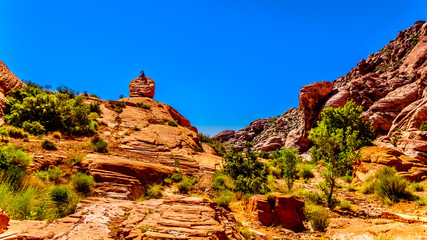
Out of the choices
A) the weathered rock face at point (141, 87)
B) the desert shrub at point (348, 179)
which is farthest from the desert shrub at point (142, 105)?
the desert shrub at point (348, 179)

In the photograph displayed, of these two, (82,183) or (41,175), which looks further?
(82,183)

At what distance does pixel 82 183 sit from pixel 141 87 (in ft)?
94.5

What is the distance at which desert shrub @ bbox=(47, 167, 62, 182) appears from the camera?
27.8 ft

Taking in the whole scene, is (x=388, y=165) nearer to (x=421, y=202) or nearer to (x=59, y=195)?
(x=421, y=202)

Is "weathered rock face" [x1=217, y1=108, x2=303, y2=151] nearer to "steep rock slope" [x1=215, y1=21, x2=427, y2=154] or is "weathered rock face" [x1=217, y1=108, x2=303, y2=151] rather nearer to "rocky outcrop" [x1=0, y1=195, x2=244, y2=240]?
"steep rock slope" [x1=215, y1=21, x2=427, y2=154]

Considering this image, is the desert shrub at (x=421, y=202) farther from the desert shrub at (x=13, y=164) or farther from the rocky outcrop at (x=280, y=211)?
the desert shrub at (x=13, y=164)

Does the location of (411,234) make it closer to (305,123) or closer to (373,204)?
(373,204)

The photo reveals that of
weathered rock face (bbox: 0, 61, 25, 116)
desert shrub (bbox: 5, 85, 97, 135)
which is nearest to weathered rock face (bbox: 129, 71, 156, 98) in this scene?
weathered rock face (bbox: 0, 61, 25, 116)

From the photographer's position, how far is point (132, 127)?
19969 millimetres

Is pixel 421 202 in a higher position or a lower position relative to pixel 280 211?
higher

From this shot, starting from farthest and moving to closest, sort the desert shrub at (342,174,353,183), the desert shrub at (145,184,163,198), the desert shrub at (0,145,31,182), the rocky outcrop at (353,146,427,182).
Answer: the desert shrub at (342,174,353,183) < the rocky outcrop at (353,146,427,182) < the desert shrub at (145,184,163,198) < the desert shrub at (0,145,31,182)

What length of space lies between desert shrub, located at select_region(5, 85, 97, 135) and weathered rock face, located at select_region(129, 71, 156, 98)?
16945 millimetres

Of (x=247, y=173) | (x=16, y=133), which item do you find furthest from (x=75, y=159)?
(x=247, y=173)

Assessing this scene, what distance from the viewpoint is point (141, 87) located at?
115ft
